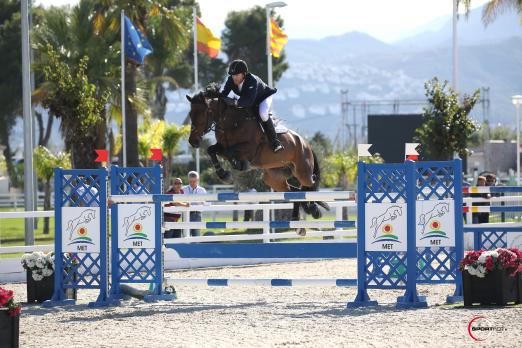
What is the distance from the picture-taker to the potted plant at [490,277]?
847 centimetres

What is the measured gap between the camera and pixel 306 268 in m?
14.2

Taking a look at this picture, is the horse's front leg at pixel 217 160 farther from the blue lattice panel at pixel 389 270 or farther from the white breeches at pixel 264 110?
the blue lattice panel at pixel 389 270

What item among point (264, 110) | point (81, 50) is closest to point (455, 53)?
point (81, 50)

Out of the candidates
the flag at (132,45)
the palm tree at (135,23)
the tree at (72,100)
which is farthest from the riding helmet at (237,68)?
the palm tree at (135,23)

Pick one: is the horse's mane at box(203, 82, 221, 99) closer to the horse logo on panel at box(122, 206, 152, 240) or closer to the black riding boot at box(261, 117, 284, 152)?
the black riding boot at box(261, 117, 284, 152)

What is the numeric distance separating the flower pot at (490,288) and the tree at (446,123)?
43.2ft

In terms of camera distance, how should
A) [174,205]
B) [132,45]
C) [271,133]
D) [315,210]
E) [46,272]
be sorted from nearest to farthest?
[46,272] → [271,133] → [315,210] → [174,205] → [132,45]

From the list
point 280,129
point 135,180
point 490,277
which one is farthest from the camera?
point 280,129

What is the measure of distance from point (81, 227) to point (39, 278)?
2.64 ft

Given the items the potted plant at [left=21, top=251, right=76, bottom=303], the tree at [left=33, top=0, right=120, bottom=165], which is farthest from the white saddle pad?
the tree at [left=33, top=0, right=120, bottom=165]

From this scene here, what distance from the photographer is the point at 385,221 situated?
28.9 ft

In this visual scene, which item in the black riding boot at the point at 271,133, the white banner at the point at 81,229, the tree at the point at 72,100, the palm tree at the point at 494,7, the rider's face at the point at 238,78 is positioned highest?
the palm tree at the point at 494,7

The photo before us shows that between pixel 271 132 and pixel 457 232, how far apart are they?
8.53ft

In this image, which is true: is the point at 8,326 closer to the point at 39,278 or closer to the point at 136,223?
the point at 136,223
